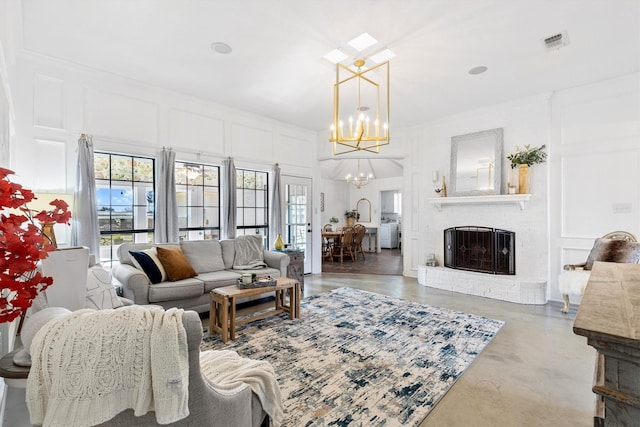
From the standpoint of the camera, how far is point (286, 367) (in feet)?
8.03

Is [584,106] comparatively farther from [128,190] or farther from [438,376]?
[128,190]

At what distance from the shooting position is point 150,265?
11.1 feet

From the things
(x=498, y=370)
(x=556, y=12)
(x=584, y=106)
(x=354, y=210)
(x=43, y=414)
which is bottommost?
(x=498, y=370)

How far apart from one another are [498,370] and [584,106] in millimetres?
3887

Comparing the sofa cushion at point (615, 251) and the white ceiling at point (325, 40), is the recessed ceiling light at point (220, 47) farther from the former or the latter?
the sofa cushion at point (615, 251)

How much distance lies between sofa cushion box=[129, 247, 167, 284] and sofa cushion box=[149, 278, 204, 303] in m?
0.10

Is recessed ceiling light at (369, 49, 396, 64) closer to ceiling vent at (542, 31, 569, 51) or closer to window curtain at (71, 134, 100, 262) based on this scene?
ceiling vent at (542, 31, 569, 51)

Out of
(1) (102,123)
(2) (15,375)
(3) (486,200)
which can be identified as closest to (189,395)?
(2) (15,375)

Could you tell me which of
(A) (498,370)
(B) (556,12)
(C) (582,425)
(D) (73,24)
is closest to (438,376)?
(A) (498,370)

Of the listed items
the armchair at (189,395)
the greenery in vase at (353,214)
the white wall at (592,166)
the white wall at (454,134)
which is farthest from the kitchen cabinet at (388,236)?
the armchair at (189,395)

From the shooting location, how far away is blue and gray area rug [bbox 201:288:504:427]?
1948mm

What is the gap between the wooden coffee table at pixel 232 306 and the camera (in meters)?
2.94

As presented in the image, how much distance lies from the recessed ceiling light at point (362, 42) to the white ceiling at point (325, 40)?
0.22 ft

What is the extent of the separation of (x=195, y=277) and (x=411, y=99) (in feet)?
13.0
